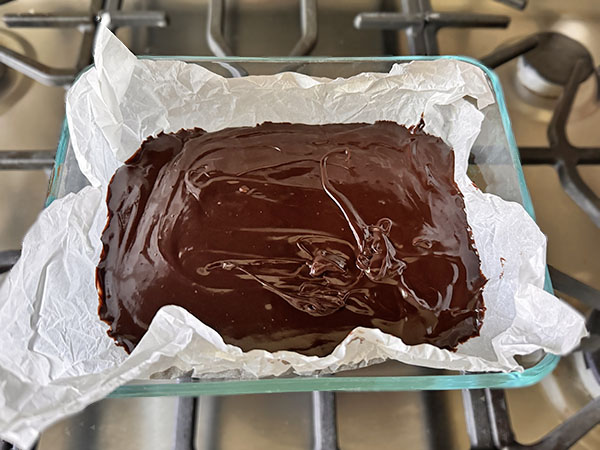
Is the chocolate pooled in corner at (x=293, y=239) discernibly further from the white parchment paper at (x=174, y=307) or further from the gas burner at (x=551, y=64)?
the gas burner at (x=551, y=64)

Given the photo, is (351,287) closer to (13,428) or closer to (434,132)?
(434,132)

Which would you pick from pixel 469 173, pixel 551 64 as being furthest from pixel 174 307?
pixel 551 64

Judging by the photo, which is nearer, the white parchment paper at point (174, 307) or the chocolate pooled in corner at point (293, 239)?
the white parchment paper at point (174, 307)

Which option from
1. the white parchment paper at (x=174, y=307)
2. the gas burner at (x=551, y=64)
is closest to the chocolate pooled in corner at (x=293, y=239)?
the white parchment paper at (x=174, y=307)

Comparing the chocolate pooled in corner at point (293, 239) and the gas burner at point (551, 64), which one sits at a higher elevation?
the gas burner at point (551, 64)

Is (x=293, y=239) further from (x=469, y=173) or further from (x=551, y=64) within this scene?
(x=551, y=64)

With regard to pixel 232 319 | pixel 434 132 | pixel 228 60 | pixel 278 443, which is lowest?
pixel 278 443

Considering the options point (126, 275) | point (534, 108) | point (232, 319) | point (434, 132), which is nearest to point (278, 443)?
point (232, 319)
